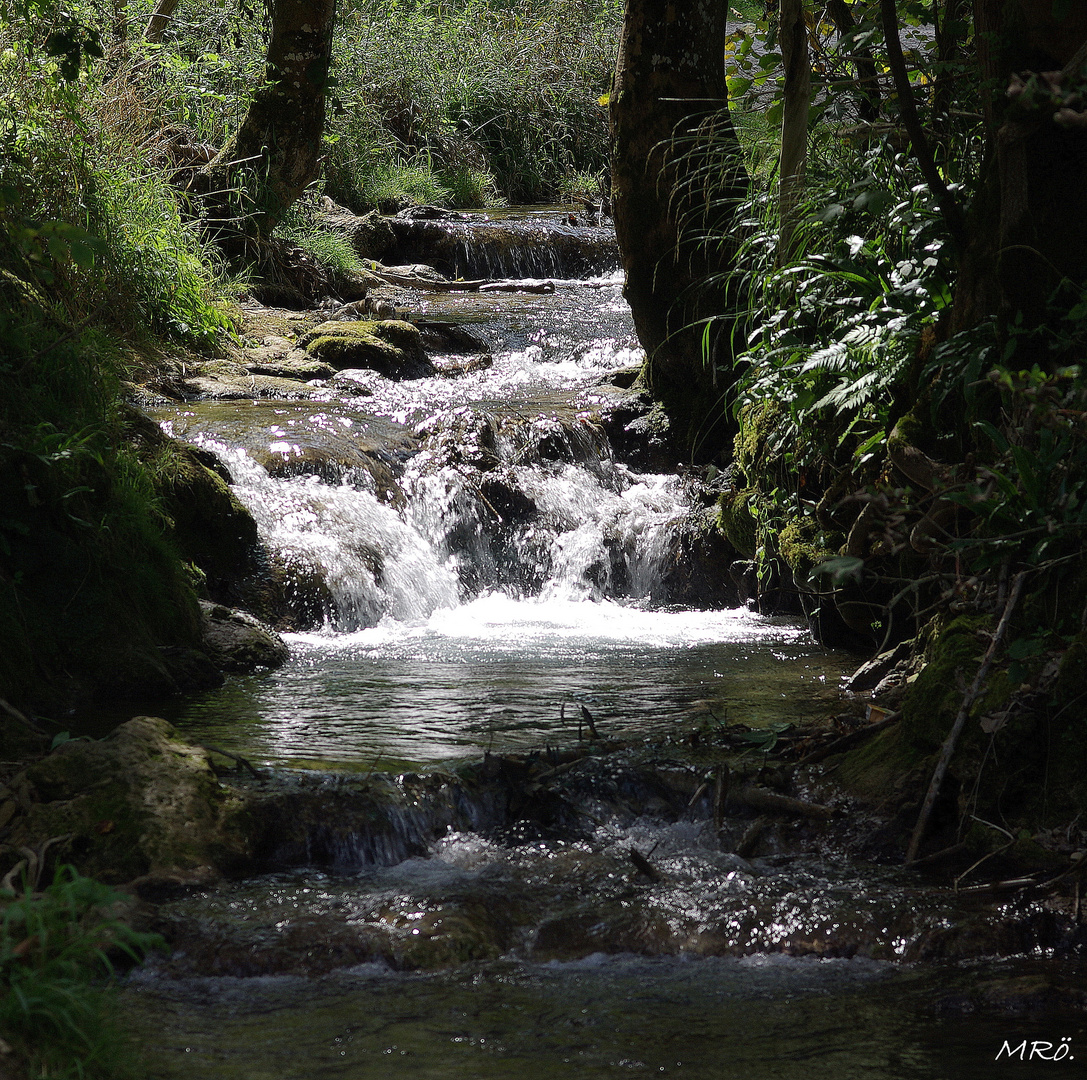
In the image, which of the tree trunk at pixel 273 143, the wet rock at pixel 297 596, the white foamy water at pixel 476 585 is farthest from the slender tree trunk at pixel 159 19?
the wet rock at pixel 297 596

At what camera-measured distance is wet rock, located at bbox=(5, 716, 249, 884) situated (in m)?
2.99

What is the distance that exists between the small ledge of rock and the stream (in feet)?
0.50

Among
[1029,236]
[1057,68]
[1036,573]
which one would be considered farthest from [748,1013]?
[1057,68]

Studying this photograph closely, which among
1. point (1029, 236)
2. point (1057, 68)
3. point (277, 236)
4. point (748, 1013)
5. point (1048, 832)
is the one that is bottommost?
point (748, 1013)

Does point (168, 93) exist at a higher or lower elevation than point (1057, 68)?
higher

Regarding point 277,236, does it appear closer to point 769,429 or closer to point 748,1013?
point 769,429

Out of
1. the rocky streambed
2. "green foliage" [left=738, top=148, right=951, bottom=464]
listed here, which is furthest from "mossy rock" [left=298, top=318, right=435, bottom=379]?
"green foliage" [left=738, top=148, right=951, bottom=464]

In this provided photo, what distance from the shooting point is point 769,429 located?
228 inches

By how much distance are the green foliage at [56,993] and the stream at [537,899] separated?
0.22 meters

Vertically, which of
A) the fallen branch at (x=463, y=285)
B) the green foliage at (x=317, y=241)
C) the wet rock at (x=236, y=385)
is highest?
the green foliage at (x=317, y=241)

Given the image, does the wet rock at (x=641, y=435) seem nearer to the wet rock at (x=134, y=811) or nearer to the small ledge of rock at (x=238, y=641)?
the small ledge of rock at (x=238, y=641)

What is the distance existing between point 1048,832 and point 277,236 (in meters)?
10.4

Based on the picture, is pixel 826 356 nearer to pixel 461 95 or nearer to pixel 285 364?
pixel 285 364

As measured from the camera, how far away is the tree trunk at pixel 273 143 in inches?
420
